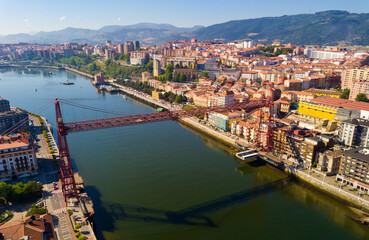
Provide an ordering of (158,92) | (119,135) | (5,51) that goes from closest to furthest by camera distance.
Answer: (119,135), (158,92), (5,51)

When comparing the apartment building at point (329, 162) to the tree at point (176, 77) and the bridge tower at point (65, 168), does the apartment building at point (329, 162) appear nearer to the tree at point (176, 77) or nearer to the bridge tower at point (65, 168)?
the bridge tower at point (65, 168)

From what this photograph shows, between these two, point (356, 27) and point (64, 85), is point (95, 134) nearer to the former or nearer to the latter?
point (64, 85)

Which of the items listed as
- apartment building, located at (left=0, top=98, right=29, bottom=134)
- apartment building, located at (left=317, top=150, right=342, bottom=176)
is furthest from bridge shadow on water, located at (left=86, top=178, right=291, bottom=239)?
apartment building, located at (left=0, top=98, right=29, bottom=134)

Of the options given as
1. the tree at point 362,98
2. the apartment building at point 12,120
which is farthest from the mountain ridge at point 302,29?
the apartment building at point 12,120

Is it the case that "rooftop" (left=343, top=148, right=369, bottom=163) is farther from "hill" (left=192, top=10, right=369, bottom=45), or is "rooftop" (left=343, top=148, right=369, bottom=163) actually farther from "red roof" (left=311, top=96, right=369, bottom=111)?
"hill" (left=192, top=10, right=369, bottom=45)

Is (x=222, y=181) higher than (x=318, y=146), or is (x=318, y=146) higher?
(x=318, y=146)

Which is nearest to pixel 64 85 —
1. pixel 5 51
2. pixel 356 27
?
pixel 5 51
